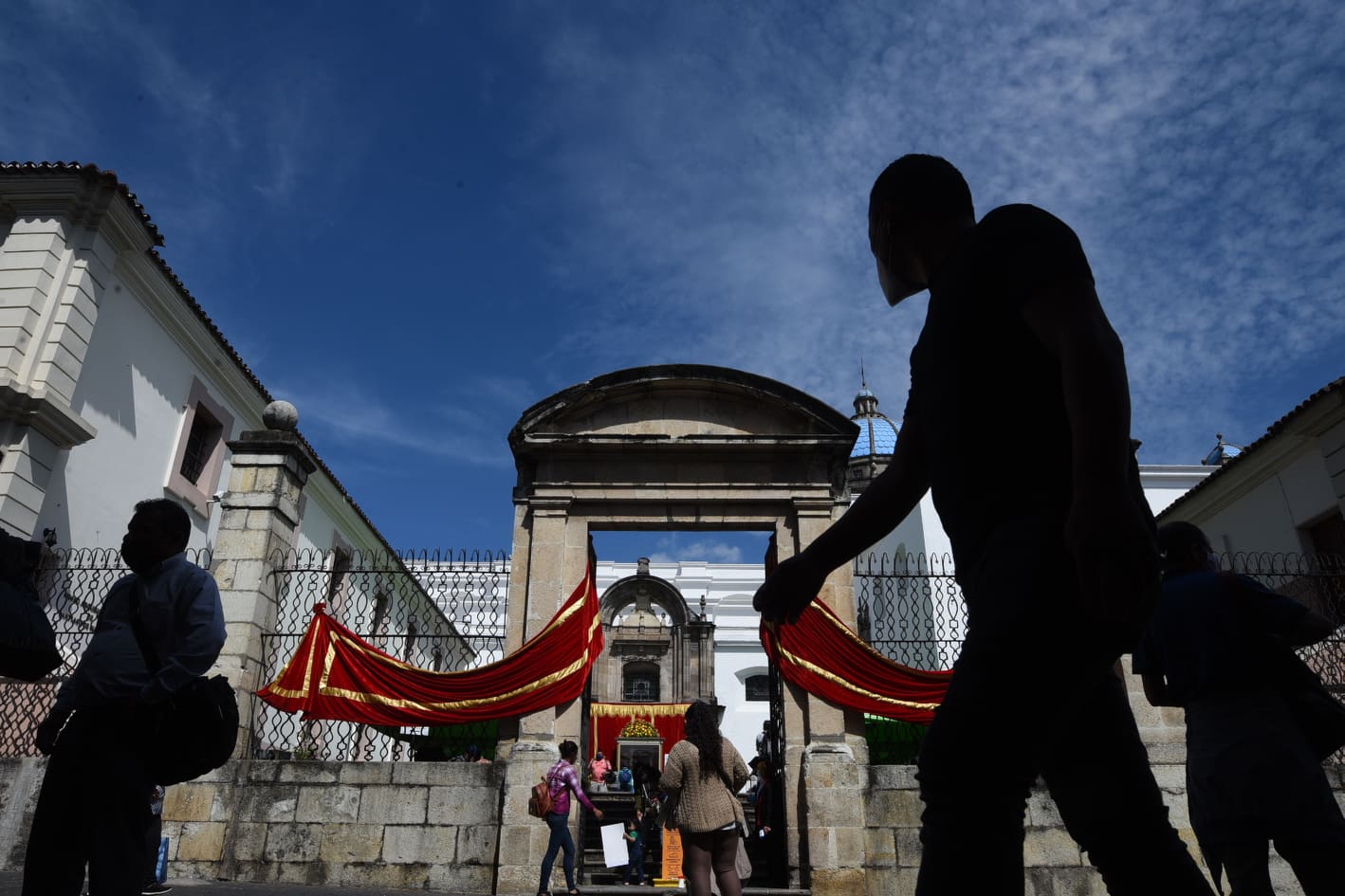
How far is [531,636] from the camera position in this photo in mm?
9125

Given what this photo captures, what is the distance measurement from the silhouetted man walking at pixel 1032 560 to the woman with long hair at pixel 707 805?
4.71 meters

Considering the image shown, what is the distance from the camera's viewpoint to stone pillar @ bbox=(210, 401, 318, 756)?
8680mm

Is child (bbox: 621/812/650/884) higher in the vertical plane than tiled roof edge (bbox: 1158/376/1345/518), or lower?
lower

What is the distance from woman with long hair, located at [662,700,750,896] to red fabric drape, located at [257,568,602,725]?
2.68 meters

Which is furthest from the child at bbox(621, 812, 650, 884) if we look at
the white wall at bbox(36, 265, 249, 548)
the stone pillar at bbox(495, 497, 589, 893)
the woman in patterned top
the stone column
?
the white wall at bbox(36, 265, 249, 548)

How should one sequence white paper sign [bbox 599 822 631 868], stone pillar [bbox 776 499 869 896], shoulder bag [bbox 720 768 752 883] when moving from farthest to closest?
1. white paper sign [bbox 599 822 631 868]
2. stone pillar [bbox 776 499 869 896]
3. shoulder bag [bbox 720 768 752 883]

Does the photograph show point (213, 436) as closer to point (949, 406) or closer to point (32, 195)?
point (32, 195)

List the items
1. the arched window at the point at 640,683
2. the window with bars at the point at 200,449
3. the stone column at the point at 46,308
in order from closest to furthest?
the stone column at the point at 46,308 → the window with bars at the point at 200,449 → the arched window at the point at 640,683

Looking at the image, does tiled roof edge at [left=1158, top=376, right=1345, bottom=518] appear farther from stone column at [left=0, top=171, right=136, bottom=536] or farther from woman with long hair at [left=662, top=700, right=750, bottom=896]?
stone column at [left=0, top=171, right=136, bottom=536]

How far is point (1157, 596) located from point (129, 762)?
3053mm

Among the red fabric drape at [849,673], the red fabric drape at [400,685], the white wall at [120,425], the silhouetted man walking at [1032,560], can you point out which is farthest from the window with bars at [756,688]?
the silhouetted man walking at [1032,560]

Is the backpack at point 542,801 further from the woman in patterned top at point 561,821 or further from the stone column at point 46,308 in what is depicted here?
the stone column at point 46,308

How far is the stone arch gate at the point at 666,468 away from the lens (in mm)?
9578

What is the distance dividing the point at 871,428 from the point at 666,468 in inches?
1193
